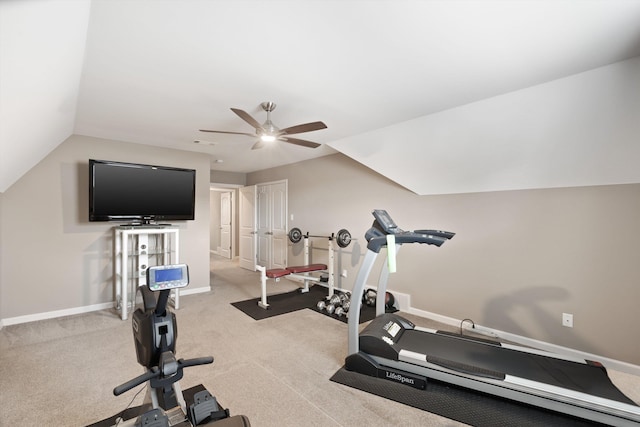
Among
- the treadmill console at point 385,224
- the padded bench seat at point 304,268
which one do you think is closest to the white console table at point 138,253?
the padded bench seat at point 304,268

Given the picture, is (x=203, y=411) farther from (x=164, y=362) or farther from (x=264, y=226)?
(x=264, y=226)

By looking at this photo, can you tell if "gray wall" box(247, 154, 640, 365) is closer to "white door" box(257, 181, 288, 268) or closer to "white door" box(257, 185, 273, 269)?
"white door" box(257, 181, 288, 268)

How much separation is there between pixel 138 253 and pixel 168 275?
3.50 m

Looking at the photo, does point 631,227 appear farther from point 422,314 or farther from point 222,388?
point 222,388

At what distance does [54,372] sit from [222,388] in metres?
1.52

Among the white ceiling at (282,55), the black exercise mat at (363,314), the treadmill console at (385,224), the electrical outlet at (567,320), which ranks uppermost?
the white ceiling at (282,55)

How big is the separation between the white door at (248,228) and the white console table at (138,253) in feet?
8.62

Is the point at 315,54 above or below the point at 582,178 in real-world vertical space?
above

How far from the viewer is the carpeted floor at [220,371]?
6.50ft

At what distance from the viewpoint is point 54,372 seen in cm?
247

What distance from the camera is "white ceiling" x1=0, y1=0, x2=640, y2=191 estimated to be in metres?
1.61

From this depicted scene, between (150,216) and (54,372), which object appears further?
(150,216)

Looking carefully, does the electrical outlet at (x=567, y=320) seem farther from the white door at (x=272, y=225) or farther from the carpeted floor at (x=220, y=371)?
the white door at (x=272, y=225)

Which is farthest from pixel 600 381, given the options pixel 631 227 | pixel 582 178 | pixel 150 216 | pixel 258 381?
pixel 150 216
